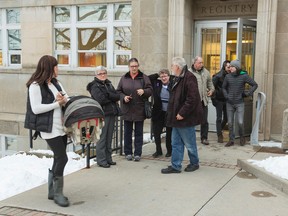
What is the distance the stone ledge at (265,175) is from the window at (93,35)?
5.34m

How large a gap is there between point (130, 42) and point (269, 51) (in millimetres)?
3799

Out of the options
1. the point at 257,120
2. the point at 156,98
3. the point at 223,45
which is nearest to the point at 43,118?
the point at 156,98

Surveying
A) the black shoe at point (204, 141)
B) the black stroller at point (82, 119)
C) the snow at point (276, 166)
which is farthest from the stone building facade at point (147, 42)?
the black stroller at point (82, 119)

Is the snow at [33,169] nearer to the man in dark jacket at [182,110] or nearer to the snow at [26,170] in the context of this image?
the snow at [26,170]

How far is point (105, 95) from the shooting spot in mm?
6555

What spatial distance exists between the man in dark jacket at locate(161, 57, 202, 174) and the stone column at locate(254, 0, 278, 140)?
10.3 ft

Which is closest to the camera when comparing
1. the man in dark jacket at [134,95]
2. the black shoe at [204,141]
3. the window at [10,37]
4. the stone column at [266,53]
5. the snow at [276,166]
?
the snow at [276,166]

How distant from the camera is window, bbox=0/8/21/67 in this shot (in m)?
12.4

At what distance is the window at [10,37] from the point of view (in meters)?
12.4

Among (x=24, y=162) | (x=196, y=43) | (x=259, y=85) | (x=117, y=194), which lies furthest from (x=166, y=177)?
(x=196, y=43)

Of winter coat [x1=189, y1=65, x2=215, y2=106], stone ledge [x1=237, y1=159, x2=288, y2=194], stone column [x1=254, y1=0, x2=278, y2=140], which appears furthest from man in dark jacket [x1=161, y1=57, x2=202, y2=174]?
stone column [x1=254, y1=0, x2=278, y2=140]

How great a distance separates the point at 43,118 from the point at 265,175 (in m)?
3.27

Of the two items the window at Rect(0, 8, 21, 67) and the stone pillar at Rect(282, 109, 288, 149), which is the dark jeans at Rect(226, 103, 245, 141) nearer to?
the stone pillar at Rect(282, 109, 288, 149)

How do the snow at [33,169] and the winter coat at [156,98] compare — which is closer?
the snow at [33,169]
